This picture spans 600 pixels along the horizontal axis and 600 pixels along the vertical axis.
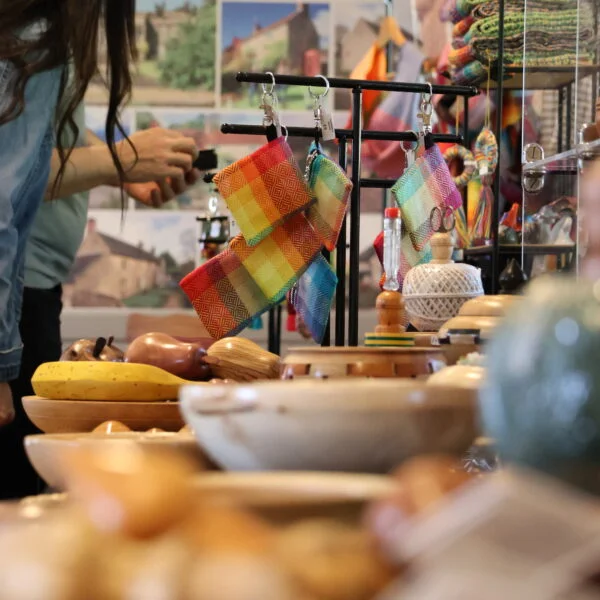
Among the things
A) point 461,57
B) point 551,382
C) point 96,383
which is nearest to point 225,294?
point 96,383

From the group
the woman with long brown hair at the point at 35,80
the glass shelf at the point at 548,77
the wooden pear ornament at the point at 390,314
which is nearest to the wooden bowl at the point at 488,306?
the wooden pear ornament at the point at 390,314

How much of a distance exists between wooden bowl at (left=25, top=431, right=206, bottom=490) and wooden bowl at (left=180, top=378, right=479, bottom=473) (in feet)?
0.33

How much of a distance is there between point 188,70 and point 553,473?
4.28m

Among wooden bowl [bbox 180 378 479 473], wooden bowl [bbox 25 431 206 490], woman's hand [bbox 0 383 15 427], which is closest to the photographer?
wooden bowl [bbox 180 378 479 473]

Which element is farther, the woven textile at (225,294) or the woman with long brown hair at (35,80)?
the woven textile at (225,294)

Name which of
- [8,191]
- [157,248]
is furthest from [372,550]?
[157,248]

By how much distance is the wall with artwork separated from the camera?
442 cm

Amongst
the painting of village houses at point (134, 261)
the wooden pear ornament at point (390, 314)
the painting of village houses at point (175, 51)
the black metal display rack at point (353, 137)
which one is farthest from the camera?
the painting of village houses at point (175, 51)

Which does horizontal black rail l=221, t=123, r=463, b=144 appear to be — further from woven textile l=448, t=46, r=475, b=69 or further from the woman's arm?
woven textile l=448, t=46, r=475, b=69

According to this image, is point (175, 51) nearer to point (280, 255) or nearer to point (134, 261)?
point (134, 261)

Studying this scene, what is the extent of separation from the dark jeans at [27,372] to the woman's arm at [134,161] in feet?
0.87

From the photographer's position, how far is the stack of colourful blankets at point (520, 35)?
2.29 metres

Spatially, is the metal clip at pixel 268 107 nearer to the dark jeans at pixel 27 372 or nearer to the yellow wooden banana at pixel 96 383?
the dark jeans at pixel 27 372

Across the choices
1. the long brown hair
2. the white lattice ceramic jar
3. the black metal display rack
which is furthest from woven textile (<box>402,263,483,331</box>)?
the long brown hair
